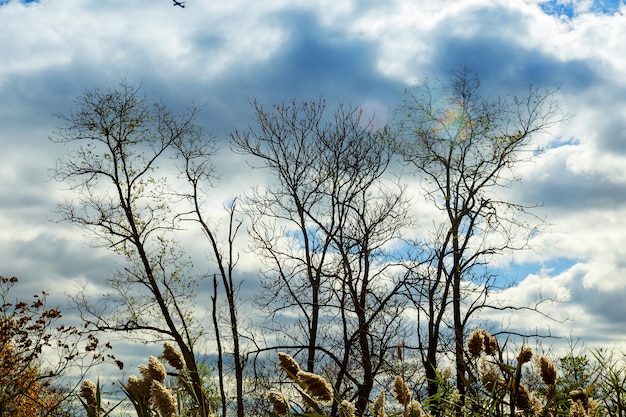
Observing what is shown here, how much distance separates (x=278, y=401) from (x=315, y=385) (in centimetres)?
25

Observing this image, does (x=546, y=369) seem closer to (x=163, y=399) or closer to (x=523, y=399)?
(x=523, y=399)

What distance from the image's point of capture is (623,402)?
3.13 m

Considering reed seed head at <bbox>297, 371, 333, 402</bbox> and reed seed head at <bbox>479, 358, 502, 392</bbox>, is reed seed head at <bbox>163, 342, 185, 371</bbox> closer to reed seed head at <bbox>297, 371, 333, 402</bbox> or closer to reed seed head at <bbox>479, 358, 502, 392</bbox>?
reed seed head at <bbox>297, 371, 333, 402</bbox>

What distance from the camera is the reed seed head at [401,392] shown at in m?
2.42

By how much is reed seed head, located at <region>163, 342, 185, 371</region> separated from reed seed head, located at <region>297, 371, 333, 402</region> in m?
0.66

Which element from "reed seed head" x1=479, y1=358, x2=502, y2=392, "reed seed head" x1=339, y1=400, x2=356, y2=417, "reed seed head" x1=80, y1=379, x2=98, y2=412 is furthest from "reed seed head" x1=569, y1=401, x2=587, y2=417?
"reed seed head" x1=80, y1=379, x2=98, y2=412

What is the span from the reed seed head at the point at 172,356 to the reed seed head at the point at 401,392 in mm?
911

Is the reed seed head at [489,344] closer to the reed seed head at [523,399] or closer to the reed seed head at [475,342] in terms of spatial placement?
the reed seed head at [475,342]

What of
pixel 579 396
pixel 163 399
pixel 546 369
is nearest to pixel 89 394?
pixel 163 399

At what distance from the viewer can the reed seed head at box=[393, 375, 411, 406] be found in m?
2.42

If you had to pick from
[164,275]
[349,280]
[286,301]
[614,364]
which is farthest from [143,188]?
[614,364]

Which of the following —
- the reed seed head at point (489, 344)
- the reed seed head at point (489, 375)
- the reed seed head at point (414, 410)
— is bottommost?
the reed seed head at point (414, 410)

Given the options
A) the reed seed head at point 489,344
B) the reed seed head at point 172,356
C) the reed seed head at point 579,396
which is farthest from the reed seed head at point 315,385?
the reed seed head at point 579,396

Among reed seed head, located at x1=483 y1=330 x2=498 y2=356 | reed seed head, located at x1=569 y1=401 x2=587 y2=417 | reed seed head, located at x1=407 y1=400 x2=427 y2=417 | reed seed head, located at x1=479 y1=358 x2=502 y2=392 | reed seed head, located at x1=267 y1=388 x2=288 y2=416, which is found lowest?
reed seed head, located at x1=569 y1=401 x2=587 y2=417
